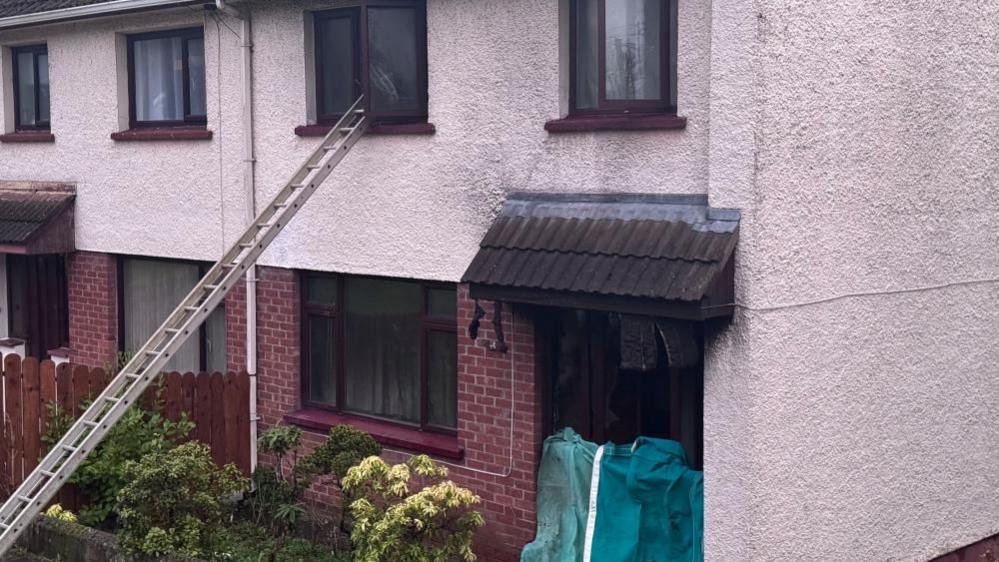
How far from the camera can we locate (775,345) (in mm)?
7957

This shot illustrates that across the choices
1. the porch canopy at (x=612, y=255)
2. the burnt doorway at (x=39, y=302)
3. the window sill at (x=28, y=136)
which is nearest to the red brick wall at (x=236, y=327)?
the burnt doorway at (x=39, y=302)

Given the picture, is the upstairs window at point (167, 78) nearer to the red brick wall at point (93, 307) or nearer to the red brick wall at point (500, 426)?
the red brick wall at point (93, 307)

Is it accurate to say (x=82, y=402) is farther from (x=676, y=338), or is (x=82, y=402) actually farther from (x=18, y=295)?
(x=676, y=338)

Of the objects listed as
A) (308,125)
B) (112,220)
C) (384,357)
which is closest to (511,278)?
(384,357)

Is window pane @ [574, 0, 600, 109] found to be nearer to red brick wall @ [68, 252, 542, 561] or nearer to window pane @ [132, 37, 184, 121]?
red brick wall @ [68, 252, 542, 561]

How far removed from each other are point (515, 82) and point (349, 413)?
3.44 metres

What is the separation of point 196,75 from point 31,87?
116 inches

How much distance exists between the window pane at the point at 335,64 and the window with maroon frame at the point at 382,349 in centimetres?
152

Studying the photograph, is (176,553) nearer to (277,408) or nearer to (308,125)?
(277,408)

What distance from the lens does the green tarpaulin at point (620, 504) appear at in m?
8.70

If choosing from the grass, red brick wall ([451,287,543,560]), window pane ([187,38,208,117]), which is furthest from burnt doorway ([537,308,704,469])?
window pane ([187,38,208,117])

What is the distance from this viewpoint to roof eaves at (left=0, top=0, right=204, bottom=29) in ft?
38.9

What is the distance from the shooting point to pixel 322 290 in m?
11.4

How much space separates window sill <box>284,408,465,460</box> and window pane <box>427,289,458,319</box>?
0.98 meters
